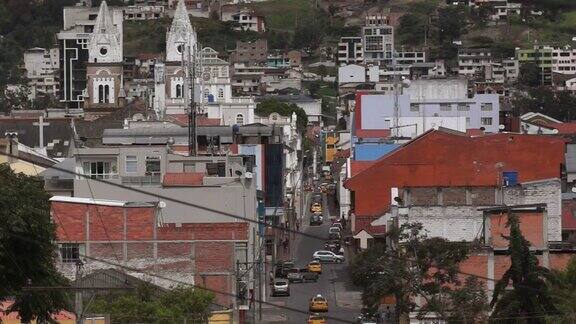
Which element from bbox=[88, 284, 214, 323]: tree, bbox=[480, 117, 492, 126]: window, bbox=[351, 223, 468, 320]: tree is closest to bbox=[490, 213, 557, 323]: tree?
bbox=[351, 223, 468, 320]: tree

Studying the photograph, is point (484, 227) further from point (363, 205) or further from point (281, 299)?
point (363, 205)

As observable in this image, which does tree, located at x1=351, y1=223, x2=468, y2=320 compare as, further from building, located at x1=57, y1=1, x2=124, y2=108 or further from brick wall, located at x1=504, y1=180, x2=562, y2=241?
building, located at x1=57, y1=1, x2=124, y2=108

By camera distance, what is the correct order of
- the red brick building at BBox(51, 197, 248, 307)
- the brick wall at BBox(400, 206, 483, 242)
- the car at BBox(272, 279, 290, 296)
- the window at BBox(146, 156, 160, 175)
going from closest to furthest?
the red brick building at BBox(51, 197, 248, 307)
the brick wall at BBox(400, 206, 483, 242)
the window at BBox(146, 156, 160, 175)
the car at BBox(272, 279, 290, 296)

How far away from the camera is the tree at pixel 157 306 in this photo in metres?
44.5

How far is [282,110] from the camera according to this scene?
14562 centimetres

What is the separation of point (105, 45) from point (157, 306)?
10757 cm

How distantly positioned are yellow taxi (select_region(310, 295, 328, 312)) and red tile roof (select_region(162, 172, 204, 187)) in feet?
12.4

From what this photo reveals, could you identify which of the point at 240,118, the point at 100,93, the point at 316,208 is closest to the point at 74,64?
the point at 100,93

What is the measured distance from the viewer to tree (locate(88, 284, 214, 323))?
44.5 metres

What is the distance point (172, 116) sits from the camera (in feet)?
355

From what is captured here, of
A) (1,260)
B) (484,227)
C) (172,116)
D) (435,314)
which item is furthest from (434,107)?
(1,260)

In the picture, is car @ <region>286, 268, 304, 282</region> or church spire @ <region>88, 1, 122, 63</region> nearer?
car @ <region>286, 268, 304, 282</region>

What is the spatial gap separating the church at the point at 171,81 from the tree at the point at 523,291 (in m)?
61.2

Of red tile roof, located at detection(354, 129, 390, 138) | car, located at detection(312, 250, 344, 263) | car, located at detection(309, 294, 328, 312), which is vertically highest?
red tile roof, located at detection(354, 129, 390, 138)
